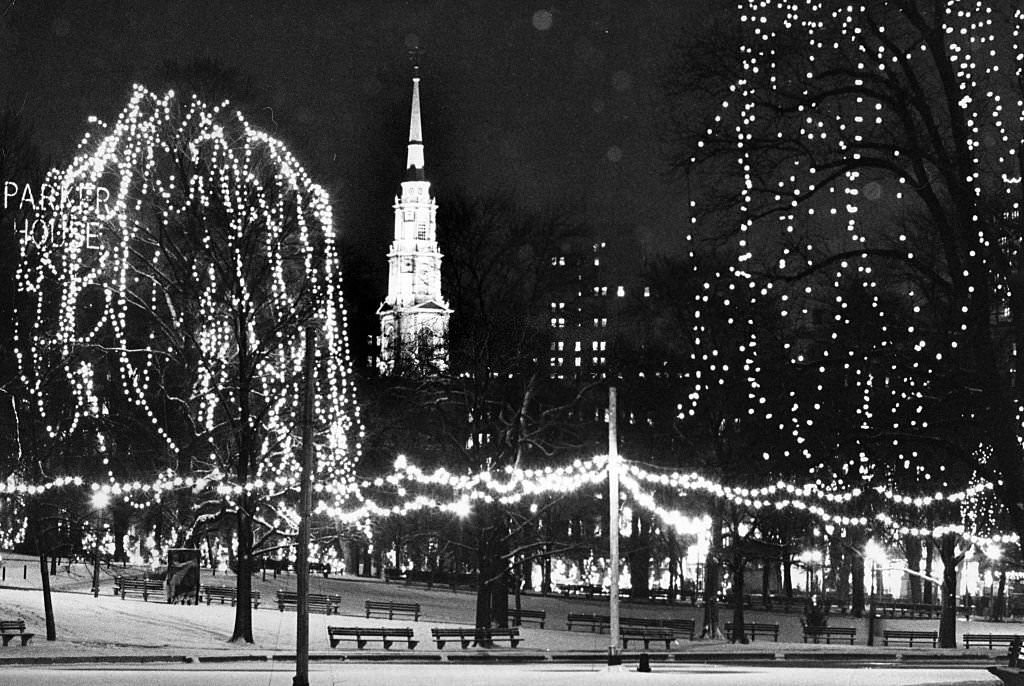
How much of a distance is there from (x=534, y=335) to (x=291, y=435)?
8.63 m

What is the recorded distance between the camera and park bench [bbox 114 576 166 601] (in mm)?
50594

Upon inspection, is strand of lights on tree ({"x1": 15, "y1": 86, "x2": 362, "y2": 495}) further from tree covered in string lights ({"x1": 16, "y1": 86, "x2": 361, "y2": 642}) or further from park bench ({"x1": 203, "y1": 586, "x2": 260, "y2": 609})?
park bench ({"x1": 203, "y1": 586, "x2": 260, "y2": 609})

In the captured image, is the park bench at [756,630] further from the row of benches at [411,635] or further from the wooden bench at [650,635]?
the row of benches at [411,635]

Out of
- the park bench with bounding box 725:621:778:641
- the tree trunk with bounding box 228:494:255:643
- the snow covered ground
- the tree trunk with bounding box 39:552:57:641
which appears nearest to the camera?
the tree trunk with bounding box 39:552:57:641

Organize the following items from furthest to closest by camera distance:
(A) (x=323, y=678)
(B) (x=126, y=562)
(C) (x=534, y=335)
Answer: (B) (x=126, y=562)
(C) (x=534, y=335)
(A) (x=323, y=678)

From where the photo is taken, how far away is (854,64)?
71.5 ft

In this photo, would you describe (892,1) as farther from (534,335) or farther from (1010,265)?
(534,335)

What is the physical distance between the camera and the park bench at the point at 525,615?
48062 mm

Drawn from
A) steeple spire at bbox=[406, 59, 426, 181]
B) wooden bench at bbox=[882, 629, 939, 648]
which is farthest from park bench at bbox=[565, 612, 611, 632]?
steeple spire at bbox=[406, 59, 426, 181]

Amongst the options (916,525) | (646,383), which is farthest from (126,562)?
(916,525)

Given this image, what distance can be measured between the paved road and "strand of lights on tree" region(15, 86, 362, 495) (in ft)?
25.3

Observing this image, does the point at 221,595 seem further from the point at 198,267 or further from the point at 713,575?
the point at 198,267

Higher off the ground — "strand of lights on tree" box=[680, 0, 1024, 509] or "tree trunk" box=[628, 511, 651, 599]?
"strand of lights on tree" box=[680, 0, 1024, 509]

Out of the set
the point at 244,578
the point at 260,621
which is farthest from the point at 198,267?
the point at 260,621
